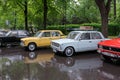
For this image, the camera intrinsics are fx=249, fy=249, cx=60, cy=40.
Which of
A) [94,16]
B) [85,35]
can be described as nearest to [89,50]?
[85,35]

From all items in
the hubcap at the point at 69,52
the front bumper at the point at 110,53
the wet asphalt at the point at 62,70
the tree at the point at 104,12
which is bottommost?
the wet asphalt at the point at 62,70

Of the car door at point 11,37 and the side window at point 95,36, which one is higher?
the side window at point 95,36

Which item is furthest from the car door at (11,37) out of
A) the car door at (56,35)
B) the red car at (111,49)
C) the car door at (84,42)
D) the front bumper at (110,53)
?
the front bumper at (110,53)

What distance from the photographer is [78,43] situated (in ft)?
48.8

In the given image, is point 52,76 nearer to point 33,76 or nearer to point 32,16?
point 33,76

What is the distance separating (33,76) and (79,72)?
1955 millimetres

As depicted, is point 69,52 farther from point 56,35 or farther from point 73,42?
point 56,35

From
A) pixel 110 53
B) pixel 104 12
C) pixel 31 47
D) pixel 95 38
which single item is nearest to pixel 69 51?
pixel 95 38

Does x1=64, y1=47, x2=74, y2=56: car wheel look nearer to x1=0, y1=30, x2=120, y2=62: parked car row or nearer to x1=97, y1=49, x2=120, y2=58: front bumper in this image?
x1=0, y1=30, x2=120, y2=62: parked car row

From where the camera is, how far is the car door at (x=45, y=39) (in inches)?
713

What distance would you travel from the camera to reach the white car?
→ 14.6 m

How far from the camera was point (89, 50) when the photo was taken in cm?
1544

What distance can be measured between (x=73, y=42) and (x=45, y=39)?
3945mm

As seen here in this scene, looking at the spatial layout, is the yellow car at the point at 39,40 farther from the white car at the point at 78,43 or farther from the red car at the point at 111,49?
the red car at the point at 111,49
